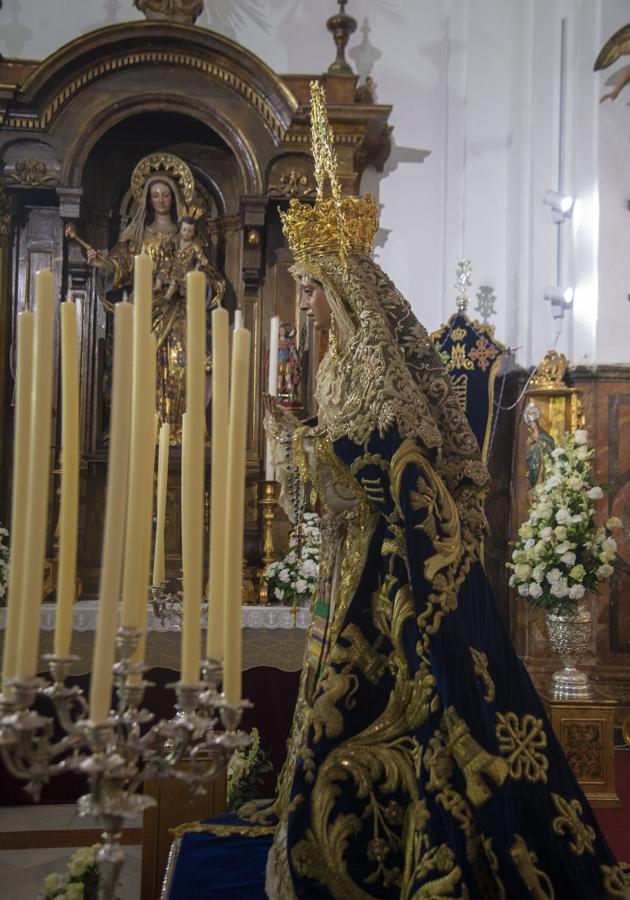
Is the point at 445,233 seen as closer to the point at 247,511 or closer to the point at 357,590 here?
the point at 247,511

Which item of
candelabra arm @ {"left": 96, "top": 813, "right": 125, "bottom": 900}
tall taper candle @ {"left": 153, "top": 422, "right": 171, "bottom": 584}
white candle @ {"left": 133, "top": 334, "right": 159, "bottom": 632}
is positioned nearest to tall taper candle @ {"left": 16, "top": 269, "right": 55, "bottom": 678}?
white candle @ {"left": 133, "top": 334, "right": 159, "bottom": 632}

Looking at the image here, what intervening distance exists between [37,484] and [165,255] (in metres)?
5.37

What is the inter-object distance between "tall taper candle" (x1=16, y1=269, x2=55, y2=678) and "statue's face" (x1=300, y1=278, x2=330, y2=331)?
2.19 metres

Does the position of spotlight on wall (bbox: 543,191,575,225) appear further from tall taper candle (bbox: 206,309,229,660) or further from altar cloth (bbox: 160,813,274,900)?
tall taper candle (bbox: 206,309,229,660)

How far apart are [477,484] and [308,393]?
349 centimetres

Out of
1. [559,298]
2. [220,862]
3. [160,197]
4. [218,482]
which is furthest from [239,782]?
[160,197]

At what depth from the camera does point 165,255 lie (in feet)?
20.8

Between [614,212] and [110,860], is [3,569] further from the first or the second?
[614,212]

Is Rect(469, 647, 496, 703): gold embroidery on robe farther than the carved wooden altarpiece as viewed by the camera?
No

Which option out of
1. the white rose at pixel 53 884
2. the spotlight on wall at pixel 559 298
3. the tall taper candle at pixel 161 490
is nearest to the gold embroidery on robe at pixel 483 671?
the tall taper candle at pixel 161 490

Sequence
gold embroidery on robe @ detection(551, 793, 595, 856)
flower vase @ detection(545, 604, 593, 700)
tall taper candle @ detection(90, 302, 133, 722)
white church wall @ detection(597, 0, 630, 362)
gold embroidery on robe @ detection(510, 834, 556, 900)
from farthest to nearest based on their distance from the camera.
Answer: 1. white church wall @ detection(597, 0, 630, 362)
2. flower vase @ detection(545, 604, 593, 700)
3. gold embroidery on robe @ detection(551, 793, 595, 856)
4. gold embroidery on robe @ detection(510, 834, 556, 900)
5. tall taper candle @ detection(90, 302, 133, 722)

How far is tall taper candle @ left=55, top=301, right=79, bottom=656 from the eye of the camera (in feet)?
4.10

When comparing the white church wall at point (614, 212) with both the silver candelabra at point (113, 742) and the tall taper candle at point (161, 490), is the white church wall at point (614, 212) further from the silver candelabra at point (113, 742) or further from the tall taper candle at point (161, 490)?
the silver candelabra at point (113, 742)

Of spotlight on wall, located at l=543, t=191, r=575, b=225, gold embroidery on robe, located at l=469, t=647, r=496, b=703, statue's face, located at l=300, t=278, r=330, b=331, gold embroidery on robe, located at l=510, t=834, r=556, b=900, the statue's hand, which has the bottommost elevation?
gold embroidery on robe, located at l=510, t=834, r=556, b=900
